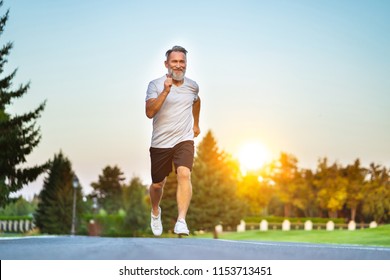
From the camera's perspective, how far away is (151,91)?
743 cm

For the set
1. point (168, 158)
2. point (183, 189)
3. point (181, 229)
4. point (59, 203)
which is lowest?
point (181, 229)

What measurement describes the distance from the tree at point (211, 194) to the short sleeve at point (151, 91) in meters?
37.2

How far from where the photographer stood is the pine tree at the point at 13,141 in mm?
20484

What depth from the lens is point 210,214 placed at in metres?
45.5

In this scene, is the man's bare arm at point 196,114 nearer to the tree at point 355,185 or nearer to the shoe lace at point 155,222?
the shoe lace at point 155,222

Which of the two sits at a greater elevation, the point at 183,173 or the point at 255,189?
the point at 255,189

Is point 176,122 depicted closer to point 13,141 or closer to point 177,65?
point 177,65

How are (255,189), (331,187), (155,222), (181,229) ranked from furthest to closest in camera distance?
(331,187), (255,189), (155,222), (181,229)

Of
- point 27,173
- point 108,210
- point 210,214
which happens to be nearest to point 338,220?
point 210,214

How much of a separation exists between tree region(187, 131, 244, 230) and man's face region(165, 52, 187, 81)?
37.3m

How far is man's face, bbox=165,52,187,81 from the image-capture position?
283 inches

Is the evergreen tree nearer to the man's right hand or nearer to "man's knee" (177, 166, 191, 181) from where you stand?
"man's knee" (177, 166, 191, 181)

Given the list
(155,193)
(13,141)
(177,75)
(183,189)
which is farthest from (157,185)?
(13,141)

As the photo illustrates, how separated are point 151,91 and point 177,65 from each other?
0.46 meters
